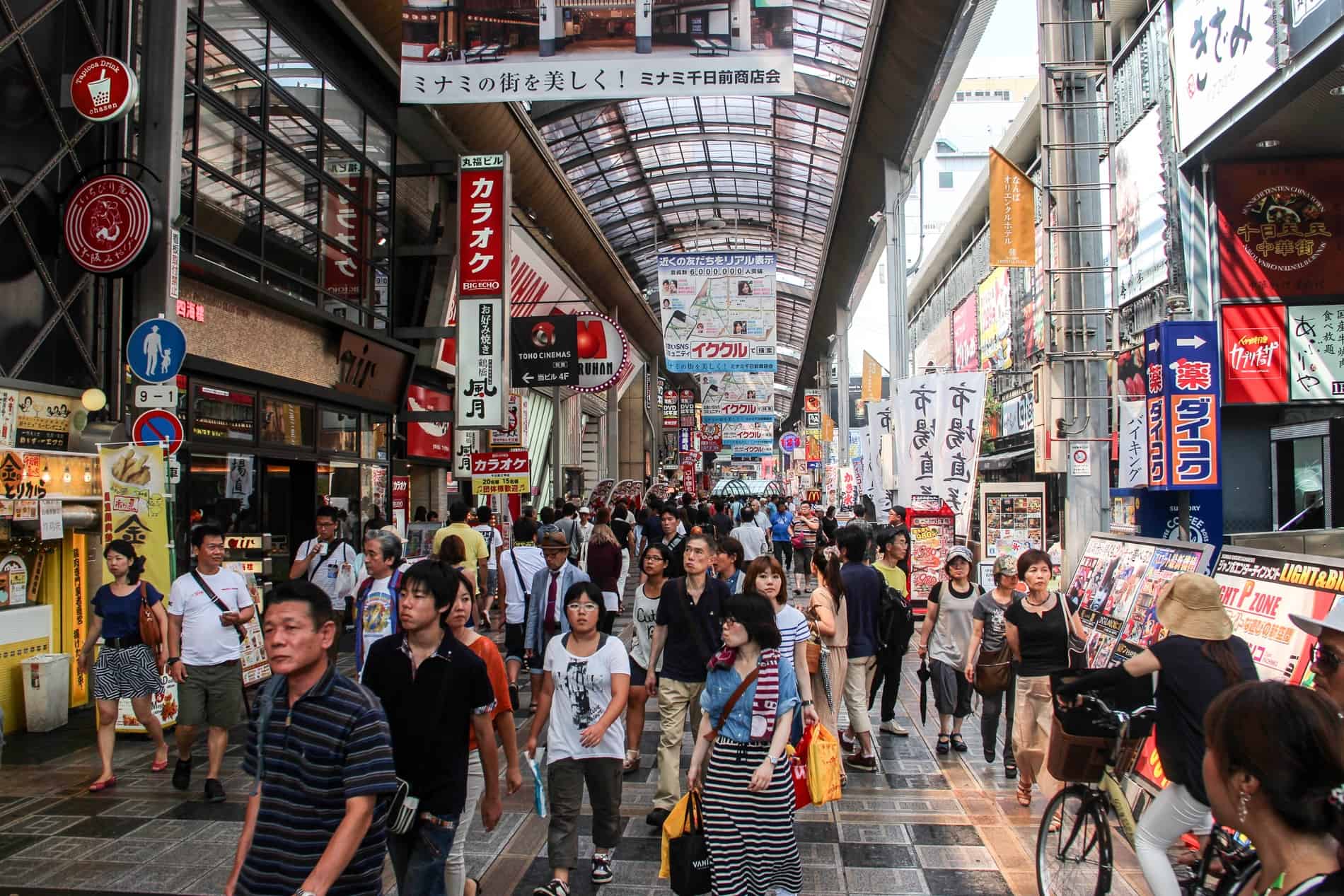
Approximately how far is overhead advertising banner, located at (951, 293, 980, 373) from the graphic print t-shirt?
79.7ft

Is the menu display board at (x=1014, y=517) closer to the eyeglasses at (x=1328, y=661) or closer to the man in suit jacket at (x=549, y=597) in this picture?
the man in suit jacket at (x=549, y=597)

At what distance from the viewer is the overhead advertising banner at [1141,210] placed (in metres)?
15.7

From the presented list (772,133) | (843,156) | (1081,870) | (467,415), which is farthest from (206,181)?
(772,133)

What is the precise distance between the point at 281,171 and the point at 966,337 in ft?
74.3

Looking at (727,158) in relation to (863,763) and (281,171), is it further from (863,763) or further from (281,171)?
(863,763)

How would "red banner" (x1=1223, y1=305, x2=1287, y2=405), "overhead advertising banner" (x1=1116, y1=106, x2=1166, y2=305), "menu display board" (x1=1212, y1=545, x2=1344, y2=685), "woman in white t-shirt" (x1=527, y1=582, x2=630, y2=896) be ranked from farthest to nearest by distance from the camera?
"overhead advertising banner" (x1=1116, y1=106, x2=1166, y2=305) < "red banner" (x1=1223, y1=305, x2=1287, y2=405) < "woman in white t-shirt" (x1=527, y1=582, x2=630, y2=896) < "menu display board" (x1=1212, y1=545, x2=1344, y2=685)

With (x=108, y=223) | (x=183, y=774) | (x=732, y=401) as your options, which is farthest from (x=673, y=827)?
(x=732, y=401)

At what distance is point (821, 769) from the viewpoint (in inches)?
174

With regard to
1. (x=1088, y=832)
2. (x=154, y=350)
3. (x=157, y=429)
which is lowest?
(x=1088, y=832)

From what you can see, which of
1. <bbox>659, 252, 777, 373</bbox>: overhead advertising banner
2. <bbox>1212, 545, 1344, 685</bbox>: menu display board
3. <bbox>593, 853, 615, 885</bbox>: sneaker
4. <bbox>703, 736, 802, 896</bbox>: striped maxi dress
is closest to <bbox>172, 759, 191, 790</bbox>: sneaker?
<bbox>593, 853, 615, 885</bbox>: sneaker

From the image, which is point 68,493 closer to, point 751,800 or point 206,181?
point 206,181

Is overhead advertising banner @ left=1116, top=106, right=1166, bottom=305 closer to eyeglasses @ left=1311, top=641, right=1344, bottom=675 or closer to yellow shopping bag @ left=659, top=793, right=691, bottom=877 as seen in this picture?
eyeglasses @ left=1311, top=641, right=1344, bottom=675

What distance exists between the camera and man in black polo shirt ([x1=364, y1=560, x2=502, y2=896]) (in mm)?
3633

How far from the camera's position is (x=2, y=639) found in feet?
26.3
